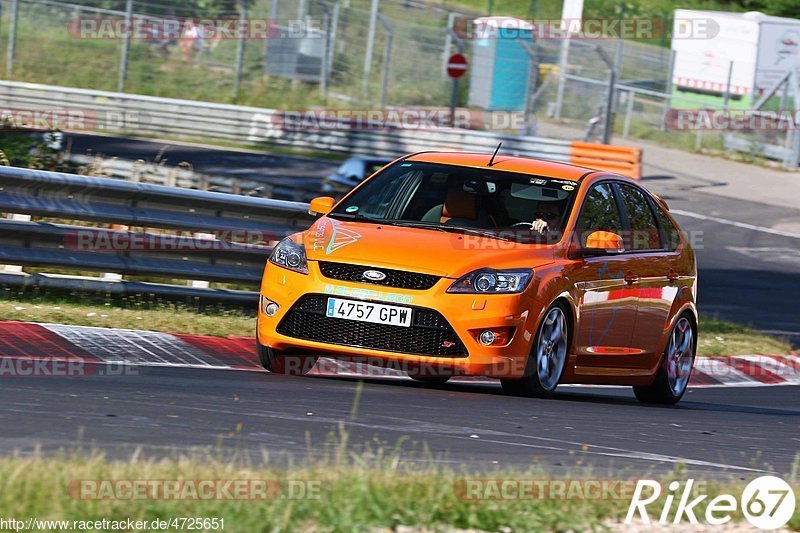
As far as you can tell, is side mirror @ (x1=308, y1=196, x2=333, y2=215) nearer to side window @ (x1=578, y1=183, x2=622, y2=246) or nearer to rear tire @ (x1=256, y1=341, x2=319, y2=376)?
rear tire @ (x1=256, y1=341, x2=319, y2=376)

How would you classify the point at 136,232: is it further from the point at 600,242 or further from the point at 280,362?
the point at 600,242

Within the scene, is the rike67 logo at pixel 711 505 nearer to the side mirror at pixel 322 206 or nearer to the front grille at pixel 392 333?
the front grille at pixel 392 333

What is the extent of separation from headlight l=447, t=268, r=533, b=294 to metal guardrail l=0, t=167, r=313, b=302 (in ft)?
11.9

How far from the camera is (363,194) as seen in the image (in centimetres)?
927

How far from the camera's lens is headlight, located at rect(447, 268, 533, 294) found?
26.0ft

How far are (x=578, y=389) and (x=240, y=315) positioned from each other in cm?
276

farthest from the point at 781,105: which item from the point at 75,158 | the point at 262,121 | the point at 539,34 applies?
the point at 75,158

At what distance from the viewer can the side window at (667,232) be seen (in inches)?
396

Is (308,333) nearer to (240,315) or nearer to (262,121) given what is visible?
(240,315)

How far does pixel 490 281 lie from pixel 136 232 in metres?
3.84

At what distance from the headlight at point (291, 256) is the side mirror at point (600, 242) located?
176 cm

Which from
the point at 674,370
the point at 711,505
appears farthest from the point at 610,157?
the point at 711,505

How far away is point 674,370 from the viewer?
10.0 m

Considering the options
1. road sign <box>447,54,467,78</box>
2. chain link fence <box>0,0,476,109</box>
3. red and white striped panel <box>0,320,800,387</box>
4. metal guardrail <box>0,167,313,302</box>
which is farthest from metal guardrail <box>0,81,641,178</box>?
red and white striped panel <box>0,320,800,387</box>
